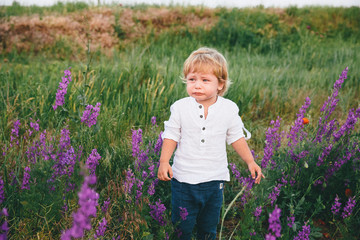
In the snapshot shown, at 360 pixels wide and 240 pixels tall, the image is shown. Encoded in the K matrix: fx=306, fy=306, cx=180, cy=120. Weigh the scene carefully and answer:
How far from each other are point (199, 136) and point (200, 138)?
0.04ft

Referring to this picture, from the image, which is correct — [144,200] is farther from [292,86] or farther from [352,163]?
[292,86]

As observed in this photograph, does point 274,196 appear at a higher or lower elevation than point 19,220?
higher

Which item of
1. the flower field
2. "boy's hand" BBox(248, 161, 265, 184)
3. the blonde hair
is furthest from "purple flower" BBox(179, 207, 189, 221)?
the blonde hair

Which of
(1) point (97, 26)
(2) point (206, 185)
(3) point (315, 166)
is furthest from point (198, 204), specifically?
(1) point (97, 26)

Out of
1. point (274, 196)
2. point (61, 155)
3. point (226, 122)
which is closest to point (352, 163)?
point (274, 196)

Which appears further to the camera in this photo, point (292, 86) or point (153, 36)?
point (153, 36)

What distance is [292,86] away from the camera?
15.8 feet

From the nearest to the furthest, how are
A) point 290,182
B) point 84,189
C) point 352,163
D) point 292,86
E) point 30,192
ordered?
1. point 84,189
2. point 30,192
3. point 290,182
4. point 352,163
5. point 292,86

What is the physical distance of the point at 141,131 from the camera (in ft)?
6.72

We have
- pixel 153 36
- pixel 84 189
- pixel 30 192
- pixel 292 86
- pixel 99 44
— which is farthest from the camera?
pixel 153 36

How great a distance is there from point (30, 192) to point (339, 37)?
10559mm

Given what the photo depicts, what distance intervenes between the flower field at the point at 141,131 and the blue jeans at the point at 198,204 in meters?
0.10

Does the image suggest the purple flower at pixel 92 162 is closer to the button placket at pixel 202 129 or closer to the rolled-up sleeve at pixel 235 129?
the button placket at pixel 202 129

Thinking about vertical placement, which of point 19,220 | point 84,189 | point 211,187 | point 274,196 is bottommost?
point 19,220
